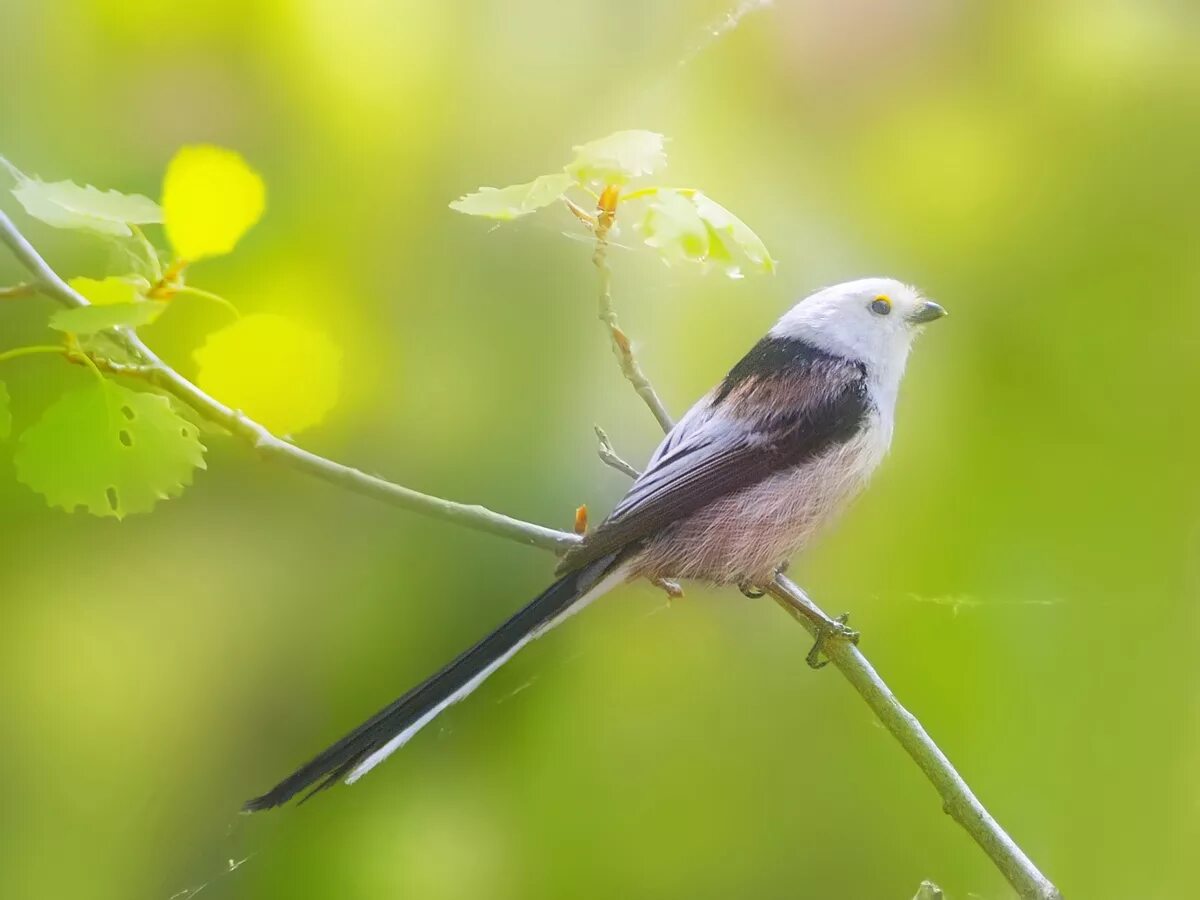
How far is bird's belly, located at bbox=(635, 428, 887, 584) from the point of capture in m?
0.73

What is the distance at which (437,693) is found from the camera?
66 cm

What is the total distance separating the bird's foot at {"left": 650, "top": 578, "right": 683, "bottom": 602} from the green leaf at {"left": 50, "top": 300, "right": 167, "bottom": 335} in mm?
387

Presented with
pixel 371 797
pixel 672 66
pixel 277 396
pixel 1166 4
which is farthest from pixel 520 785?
pixel 1166 4

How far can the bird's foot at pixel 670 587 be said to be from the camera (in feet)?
2.43

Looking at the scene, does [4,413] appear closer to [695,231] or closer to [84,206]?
[84,206]

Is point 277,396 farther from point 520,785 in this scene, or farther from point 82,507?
point 520,785

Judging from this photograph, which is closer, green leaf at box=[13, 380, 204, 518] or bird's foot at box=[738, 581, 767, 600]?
green leaf at box=[13, 380, 204, 518]

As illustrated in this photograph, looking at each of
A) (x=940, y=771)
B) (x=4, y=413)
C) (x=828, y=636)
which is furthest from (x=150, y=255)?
(x=940, y=771)

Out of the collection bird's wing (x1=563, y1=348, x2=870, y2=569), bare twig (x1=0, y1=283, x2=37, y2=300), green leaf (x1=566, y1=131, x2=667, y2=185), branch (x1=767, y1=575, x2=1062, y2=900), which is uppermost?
bare twig (x1=0, y1=283, x2=37, y2=300)

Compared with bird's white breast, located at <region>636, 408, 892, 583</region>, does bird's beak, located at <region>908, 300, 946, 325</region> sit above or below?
above

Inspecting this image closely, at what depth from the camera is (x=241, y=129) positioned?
0.74 metres

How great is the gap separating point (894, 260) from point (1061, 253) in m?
0.13

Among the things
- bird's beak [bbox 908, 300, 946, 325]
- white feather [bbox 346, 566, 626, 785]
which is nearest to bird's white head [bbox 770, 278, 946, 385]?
bird's beak [bbox 908, 300, 946, 325]

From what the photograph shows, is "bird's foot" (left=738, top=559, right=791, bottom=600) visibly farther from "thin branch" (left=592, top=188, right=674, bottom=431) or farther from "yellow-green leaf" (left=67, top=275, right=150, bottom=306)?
"yellow-green leaf" (left=67, top=275, right=150, bottom=306)
